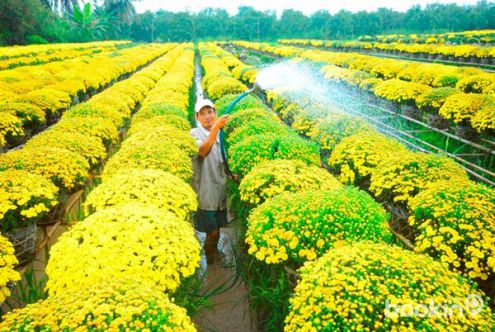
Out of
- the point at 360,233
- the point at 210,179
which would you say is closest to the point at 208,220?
the point at 210,179

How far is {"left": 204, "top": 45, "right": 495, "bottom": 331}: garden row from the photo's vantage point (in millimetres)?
2709

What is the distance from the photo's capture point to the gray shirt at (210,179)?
5.64 meters

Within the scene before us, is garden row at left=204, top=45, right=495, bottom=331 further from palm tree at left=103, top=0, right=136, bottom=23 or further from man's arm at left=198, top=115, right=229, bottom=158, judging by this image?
palm tree at left=103, top=0, right=136, bottom=23

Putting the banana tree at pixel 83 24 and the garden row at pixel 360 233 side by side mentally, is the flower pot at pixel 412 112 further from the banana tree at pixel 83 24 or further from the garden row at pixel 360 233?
the banana tree at pixel 83 24

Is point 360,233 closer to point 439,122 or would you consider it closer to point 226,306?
point 226,306

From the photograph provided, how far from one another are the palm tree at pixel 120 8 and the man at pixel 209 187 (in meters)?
84.5

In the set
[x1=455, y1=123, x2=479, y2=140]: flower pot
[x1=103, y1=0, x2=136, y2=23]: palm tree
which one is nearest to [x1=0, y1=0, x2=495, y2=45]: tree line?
[x1=103, y1=0, x2=136, y2=23]: palm tree

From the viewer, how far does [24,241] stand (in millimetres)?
4512

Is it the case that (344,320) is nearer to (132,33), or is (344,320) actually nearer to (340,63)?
(340,63)

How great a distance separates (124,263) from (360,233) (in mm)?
2109

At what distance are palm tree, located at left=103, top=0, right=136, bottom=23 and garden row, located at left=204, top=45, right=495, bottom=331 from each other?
278 ft

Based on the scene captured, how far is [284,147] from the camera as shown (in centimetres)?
600

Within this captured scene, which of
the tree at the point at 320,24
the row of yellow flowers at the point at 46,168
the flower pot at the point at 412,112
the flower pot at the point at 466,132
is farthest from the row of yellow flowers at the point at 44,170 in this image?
the tree at the point at 320,24

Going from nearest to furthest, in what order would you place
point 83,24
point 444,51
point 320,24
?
point 444,51 < point 83,24 < point 320,24
